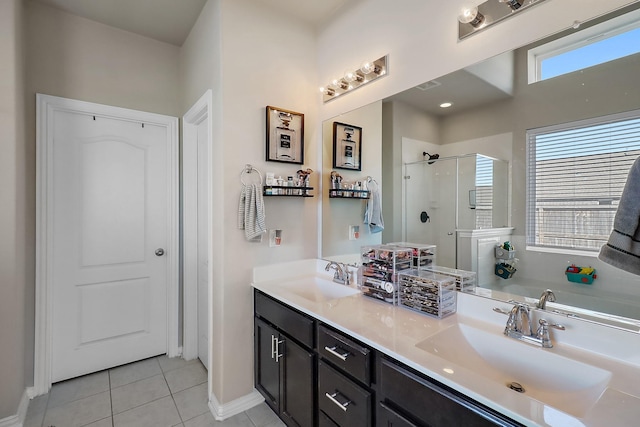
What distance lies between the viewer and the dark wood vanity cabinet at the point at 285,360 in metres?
1.51

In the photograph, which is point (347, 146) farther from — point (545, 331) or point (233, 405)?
point (233, 405)

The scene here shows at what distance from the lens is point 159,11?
7.18ft

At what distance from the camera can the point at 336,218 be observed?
2256 millimetres

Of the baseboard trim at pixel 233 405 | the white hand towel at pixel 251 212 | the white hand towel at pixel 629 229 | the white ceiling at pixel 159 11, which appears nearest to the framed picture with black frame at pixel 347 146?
the white hand towel at pixel 251 212

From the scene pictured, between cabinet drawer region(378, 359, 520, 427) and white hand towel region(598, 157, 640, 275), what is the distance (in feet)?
1.73

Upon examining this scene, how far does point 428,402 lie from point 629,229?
29.8 inches

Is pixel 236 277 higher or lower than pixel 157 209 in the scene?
lower

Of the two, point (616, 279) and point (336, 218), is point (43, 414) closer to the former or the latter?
point (336, 218)

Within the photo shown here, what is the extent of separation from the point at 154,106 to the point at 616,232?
306 centimetres

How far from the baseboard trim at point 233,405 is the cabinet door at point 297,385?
0.44 metres

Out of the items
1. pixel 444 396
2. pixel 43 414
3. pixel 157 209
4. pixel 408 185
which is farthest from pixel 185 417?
pixel 408 185

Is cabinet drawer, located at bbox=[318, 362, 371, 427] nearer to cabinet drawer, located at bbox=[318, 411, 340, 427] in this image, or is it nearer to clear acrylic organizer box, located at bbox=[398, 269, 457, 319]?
cabinet drawer, located at bbox=[318, 411, 340, 427]

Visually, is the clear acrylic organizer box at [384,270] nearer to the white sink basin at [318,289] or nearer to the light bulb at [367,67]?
the white sink basin at [318,289]

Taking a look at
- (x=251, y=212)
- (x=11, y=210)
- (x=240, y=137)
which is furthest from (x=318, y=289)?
(x=11, y=210)
